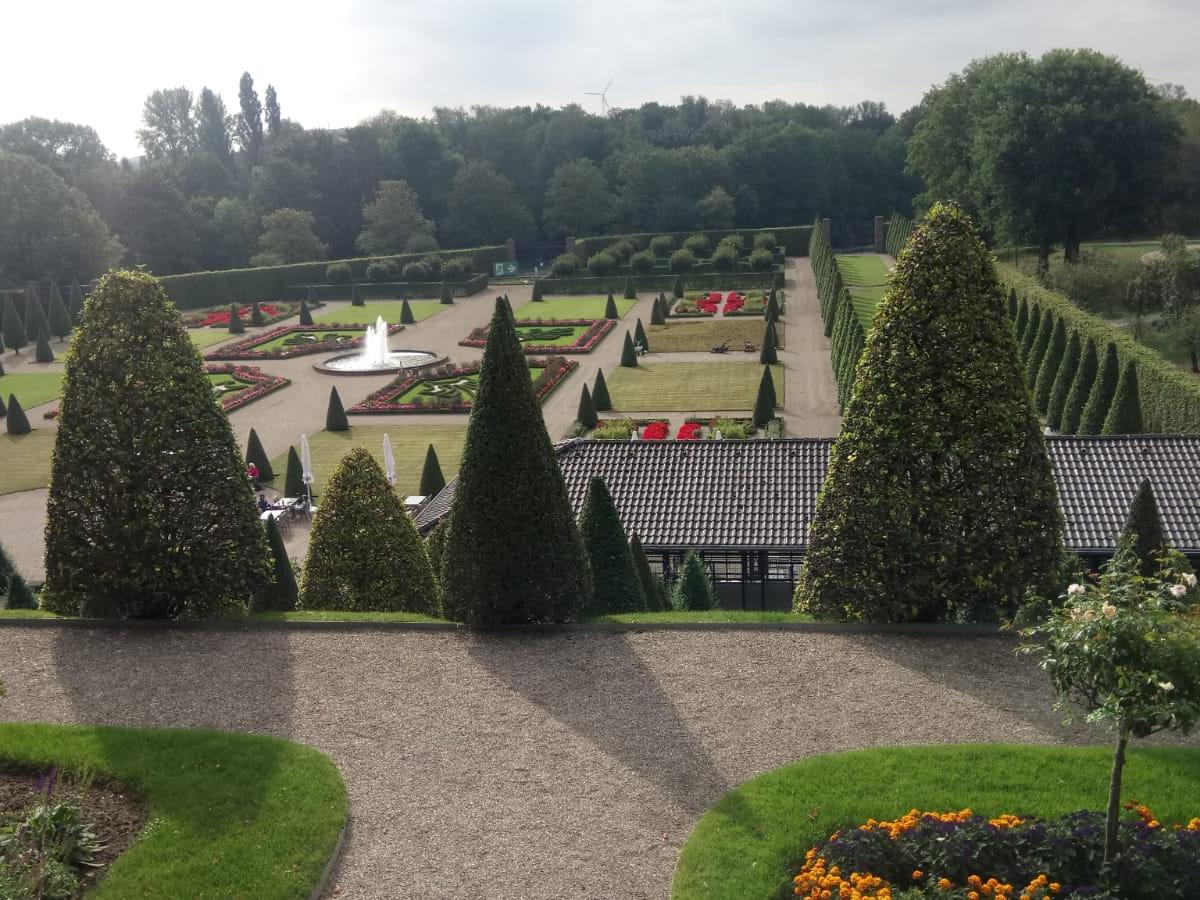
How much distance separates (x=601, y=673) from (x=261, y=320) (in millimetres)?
51573

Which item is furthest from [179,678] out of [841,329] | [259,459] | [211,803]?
[841,329]

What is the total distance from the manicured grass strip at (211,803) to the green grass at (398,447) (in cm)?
1791

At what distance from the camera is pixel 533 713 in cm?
1025

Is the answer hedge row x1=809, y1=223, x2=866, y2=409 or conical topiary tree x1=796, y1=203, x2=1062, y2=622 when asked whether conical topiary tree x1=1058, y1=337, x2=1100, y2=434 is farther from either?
conical topiary tree x1=796, y1=203, x2=1062, y2=622

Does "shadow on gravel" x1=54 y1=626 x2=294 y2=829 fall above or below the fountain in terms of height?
below

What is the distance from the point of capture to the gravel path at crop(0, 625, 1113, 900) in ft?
26.5

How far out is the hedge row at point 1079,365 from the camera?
23.6 metres

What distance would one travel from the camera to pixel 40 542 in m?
24.0

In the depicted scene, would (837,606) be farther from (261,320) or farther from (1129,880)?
(261,320)

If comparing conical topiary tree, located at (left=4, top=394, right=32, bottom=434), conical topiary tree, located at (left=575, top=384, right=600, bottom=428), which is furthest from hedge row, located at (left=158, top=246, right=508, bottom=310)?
conical topiary tree, located at (left=575, top=384, right=600, bottom=428)

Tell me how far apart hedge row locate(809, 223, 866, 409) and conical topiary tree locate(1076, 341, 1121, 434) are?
591 centimetres

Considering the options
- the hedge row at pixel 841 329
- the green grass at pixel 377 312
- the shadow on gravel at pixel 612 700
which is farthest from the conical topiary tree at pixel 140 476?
the green grass at pixel 377 312

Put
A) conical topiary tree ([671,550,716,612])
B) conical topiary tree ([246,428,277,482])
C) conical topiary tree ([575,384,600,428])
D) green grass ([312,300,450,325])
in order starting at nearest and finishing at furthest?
conical topiary tree ([671,550,716,612])
conical topiary tree ([246,428,277,482])
conical topiary tree ([575,384,600,428])
green grass ([312,300,450,325])

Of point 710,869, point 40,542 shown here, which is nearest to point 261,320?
point 40,542
